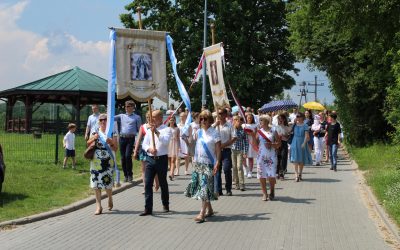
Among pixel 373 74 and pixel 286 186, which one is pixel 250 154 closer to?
pixel 286 186

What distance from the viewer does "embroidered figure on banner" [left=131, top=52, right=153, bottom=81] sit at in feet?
33.7

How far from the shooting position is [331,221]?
9320 millimetres

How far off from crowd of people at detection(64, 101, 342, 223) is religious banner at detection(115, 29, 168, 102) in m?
0.54

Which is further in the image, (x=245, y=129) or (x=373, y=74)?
(x=373, y=74)

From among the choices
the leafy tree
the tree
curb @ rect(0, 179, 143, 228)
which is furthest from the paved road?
the tree

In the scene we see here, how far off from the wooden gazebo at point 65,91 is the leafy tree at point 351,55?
568 inches

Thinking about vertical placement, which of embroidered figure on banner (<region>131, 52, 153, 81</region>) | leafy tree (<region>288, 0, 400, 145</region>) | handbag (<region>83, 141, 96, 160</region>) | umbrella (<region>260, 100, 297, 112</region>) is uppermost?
leafy tree (<region>288, 0, 400, 145</region>)

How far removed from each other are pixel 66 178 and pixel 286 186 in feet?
18.0

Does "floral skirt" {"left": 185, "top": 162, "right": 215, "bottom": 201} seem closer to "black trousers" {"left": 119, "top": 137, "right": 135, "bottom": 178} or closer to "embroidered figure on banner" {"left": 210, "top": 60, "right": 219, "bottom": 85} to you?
"embroidered figure on banner" {"left": 210, "top": 60, "right": 219, "bottom": 85}

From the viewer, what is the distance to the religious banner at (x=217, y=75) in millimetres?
11758

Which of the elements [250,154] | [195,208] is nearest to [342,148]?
[250,154]

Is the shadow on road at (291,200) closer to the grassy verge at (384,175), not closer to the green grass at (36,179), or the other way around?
the grassy verge at (384,175)

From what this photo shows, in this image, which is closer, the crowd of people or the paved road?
the paved road

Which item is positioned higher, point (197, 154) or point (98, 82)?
point (98, 82)
